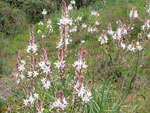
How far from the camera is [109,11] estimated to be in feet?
27.7

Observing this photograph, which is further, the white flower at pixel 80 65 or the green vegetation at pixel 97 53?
the green vegetation at pixel 97 53

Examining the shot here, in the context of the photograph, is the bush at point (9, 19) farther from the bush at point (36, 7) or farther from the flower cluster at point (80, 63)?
the flower cluster at point (80, 63)

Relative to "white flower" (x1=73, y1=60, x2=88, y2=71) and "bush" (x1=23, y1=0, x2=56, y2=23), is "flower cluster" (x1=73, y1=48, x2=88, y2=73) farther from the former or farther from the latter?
"bush" (x1=23, y1=0, x2=56, y2=23)

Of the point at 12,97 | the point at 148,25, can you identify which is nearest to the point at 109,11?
the point at 148,25

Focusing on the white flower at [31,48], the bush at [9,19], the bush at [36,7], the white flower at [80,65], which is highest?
the bush at [36,7]

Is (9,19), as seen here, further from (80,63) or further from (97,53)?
(80,63)

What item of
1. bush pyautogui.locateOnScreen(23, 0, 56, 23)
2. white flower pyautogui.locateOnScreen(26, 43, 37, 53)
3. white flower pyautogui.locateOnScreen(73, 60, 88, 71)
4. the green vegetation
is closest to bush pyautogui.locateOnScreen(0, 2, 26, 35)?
the green vegetation

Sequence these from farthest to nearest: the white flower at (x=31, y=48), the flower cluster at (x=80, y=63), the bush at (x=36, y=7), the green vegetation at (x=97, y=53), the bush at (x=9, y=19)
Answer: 1. the bush at (x=36, y=7)
2. the bush at (x=9, y=19)
3. the green vegetation at (x=97, y=53)
4. the white flower at (x=31, y=48)
5. the flower cluster at (x=80, y=63)

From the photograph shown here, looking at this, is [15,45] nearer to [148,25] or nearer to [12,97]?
[12,97]

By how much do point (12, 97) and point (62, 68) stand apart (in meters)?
2.17

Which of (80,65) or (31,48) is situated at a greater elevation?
(31,48)

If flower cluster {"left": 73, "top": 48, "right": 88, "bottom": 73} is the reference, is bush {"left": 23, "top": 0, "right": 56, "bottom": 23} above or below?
above

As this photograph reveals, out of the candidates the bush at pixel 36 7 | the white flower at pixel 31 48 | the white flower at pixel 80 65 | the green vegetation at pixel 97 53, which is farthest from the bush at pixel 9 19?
the white flower at pixel 80 65

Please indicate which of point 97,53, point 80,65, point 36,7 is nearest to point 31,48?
point 80,65
